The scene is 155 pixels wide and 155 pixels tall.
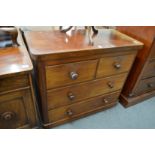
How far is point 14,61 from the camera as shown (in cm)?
72

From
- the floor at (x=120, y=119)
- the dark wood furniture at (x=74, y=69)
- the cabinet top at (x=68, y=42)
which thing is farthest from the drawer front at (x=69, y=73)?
the floor at (x=120, y=119)

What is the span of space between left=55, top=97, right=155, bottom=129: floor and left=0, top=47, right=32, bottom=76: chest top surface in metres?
0.79

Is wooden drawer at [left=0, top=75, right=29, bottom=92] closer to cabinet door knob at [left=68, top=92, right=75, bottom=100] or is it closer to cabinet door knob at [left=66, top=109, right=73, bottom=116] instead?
cabinet door knob at [left=68, top=92, right=75, bottom=100]

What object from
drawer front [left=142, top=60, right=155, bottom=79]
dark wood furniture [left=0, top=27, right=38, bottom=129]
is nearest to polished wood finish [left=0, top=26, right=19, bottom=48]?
dark wood furniture [left=0, top=27, right=38, bottom=129]

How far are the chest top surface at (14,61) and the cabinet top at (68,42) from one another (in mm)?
60

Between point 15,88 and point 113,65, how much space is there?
747 mm

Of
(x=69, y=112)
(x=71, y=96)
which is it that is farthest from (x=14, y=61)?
(x=69, y=112)

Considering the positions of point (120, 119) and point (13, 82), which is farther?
point (120, 119)

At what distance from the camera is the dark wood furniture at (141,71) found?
1153 millimetres

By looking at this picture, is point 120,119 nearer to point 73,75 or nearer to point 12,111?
point 73,75

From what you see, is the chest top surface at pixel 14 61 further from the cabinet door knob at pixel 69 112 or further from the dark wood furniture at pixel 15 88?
the cabinet door knob at pixel 69 112
